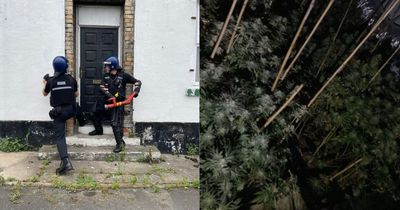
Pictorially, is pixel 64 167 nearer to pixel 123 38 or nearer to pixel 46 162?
pixel 46 162

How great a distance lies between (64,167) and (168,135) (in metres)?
0.37

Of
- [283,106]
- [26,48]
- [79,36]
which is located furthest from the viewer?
[79,36]

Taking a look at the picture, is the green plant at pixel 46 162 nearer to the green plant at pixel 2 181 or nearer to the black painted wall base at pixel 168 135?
the green plant at pixel 2 181

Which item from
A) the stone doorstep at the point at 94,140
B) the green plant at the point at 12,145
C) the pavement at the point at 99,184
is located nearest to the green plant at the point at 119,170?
the pavement at the point at 99,184

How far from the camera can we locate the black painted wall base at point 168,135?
1197 mm

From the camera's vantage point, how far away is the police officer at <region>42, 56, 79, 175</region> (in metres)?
1.06

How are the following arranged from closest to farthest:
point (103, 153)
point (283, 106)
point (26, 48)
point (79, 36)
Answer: point (283, 106) → point (26, 48) → point (79, 36) → point (103, 153)

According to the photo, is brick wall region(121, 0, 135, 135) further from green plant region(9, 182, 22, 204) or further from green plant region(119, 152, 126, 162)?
green plant region(9, 182, 22, 204)

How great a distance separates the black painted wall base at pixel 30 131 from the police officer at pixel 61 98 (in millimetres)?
29

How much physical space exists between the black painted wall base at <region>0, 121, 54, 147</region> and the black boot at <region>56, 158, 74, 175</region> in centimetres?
8

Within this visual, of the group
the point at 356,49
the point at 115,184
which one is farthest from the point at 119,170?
the point at 356,49

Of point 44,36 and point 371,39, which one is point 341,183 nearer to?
point 371,39

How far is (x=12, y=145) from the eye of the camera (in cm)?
103

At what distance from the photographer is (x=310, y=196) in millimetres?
742
